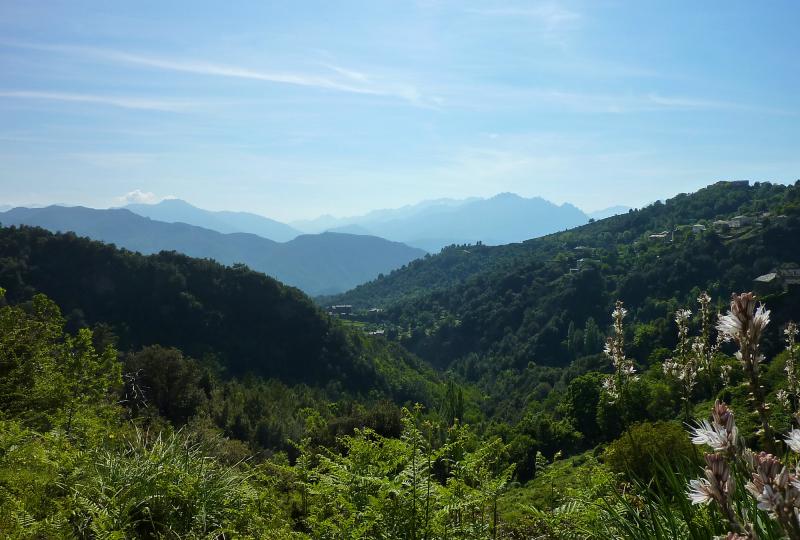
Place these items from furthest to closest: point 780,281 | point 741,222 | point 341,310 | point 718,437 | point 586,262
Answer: point 341,310, point 586,262, point 741,222, point 780,281, point 718,437

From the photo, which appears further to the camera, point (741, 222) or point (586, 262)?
point (586, 262)

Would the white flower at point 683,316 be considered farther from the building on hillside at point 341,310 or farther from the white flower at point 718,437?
the building on hillside at point 341,310

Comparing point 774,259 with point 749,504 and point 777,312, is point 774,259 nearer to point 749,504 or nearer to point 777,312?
point 777,312

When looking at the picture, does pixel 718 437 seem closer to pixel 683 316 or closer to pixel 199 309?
pixel 683 316

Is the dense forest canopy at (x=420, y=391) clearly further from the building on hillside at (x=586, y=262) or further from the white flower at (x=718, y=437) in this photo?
the building on hillside at (x=586, y=262)

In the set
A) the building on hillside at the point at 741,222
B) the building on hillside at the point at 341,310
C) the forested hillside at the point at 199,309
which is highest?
the building on hillside at the point at 741,222

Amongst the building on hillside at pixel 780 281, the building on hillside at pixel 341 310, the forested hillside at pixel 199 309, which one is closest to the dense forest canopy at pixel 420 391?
the forested hillside at pixel 199 309

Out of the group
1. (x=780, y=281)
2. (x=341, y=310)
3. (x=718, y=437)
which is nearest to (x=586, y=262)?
(x=780, y=281)

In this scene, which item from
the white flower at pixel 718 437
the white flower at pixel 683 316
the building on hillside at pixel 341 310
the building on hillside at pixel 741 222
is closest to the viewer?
the white flower at pixel 718 437

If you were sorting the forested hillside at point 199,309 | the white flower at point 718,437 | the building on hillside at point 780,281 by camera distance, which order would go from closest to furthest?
the white flower at point 718,437 < the forested hillside at point 199,309 < the building on hillside at point 780,281

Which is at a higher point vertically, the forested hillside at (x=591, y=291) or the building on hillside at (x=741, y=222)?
the building on hillside at (x=741, y=222)

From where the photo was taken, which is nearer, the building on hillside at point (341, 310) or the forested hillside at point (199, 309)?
the forested hillside at point (199, 309)

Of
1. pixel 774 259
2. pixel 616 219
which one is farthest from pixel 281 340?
pixel 616 219

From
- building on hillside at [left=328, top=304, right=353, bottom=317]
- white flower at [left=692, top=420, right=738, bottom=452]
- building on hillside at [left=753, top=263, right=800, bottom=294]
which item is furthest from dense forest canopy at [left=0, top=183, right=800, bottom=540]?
building on hillside at [left=328, top=304, right=353, bottom=317]
